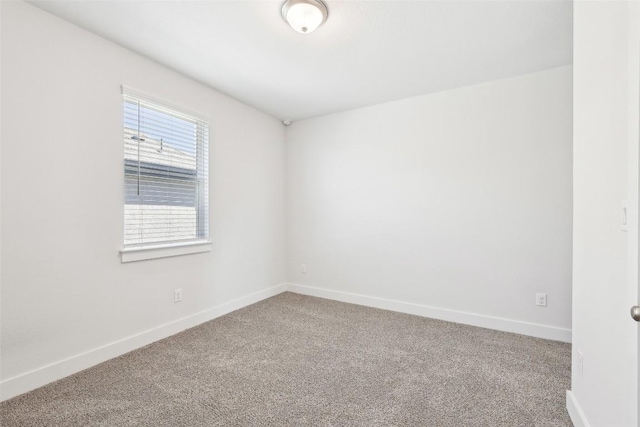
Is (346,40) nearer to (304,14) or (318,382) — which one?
(304,14)

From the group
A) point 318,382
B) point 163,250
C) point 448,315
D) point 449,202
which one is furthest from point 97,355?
point 449,202

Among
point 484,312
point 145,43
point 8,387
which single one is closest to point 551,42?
point 484,312

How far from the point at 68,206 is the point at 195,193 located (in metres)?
1.07

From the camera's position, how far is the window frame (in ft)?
7.79

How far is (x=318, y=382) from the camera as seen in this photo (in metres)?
1.95

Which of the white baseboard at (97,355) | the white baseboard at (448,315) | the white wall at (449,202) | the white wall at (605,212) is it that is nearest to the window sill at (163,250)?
the white baseboard at (97,355)

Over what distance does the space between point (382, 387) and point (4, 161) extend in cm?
271

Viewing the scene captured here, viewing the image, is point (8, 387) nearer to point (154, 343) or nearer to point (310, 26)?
point (154, 343)

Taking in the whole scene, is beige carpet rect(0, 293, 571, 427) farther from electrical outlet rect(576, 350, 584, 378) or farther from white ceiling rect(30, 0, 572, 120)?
white ceiling rect(30, 0, 572, 120)

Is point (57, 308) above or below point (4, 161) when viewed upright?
below

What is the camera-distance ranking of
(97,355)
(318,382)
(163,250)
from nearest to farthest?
(318,382)
(97,355)
(163,250)

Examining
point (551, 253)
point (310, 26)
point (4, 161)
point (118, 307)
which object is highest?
point (310, 26)

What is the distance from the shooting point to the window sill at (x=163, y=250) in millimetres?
2367

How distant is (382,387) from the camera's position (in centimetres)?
189
